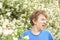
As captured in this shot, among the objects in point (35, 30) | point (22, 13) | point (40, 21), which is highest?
point (40, 21)

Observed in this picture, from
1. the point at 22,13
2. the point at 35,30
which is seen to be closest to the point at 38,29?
the point at 35,30

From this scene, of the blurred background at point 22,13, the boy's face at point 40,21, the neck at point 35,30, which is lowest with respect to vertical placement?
the blurred background at point 22,13

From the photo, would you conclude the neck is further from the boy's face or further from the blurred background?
the blurred background

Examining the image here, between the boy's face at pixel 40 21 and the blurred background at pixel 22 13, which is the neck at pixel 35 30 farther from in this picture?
the blurred background at pixel 22 13

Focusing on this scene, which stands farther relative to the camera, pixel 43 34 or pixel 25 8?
pixel 25 8

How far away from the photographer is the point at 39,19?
388 centimetres

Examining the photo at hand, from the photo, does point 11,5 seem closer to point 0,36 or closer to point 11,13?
point 11,13

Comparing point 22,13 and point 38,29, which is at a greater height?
point 38,29

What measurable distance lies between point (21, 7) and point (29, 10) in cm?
17

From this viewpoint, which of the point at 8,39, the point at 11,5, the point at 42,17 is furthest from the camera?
the point at 11,5

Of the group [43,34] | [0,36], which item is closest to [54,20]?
[43,34]

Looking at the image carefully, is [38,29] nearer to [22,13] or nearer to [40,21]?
[40,21]

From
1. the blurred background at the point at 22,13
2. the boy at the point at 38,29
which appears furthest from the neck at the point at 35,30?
the blurred background at the point at 22,13

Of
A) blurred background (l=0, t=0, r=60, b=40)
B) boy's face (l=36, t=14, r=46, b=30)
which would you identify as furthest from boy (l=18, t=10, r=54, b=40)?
blurred background (l=0, t=0, r=60, b=40)
